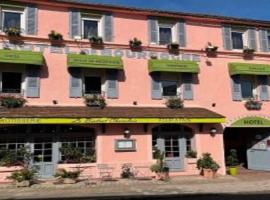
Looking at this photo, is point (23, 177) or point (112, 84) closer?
point (23, 177)

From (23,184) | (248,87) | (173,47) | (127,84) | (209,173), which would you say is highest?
(173,47)

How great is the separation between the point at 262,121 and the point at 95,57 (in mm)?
9286

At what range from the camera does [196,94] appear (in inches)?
766

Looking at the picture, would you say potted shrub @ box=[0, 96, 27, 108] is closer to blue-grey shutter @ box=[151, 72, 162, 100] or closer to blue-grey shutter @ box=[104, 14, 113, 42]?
blue-grey shutter @ box=[104, 14, 113, 42]

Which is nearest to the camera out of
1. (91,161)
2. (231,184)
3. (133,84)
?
(231,184)

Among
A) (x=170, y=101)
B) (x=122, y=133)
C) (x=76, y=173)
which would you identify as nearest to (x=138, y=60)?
(x=170, y=101)

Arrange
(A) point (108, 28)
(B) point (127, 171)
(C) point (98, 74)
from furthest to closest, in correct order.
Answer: (A) point (108, 28) < (C) point (98, 74) < (B) point (127, 171)

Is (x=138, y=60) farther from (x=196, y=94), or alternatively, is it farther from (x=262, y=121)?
(x=262, y=121)

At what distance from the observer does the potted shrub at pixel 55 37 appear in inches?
685

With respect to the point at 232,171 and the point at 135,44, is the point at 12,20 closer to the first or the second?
the point at 135,44

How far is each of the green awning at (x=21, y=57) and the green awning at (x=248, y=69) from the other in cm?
951

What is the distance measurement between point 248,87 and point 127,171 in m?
8.15

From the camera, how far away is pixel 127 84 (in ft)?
60.4

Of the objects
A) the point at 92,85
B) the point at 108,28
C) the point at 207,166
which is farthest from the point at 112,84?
the point at 207,166
